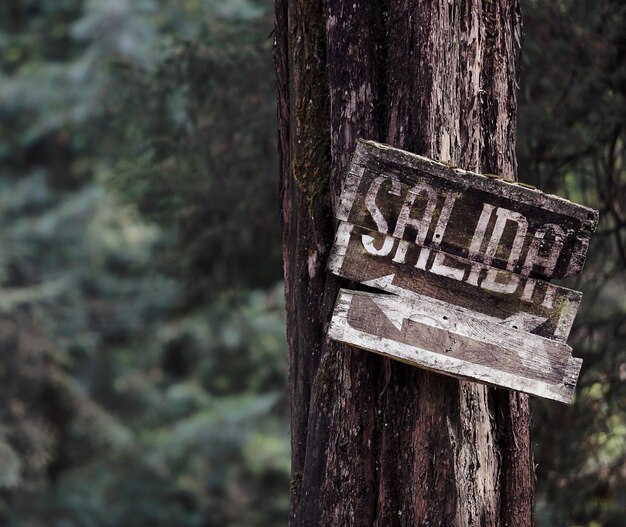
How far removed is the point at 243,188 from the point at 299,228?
3.78 m

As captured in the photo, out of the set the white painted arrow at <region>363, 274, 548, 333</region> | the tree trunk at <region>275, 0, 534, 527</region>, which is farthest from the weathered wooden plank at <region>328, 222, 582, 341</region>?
the tree trunk at <region>275, 0, 534, 527</region>

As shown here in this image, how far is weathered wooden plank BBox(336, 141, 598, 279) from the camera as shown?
2.10 m

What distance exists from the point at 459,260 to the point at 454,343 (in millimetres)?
213

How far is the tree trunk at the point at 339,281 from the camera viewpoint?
2178 mm

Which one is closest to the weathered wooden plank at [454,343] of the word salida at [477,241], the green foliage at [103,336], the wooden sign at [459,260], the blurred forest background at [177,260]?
the wooden sign at [459,260]

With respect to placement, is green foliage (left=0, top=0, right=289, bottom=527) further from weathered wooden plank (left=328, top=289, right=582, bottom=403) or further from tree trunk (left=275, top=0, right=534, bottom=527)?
weathered wooden plank (left=328, top=289, right=582, bottom=403)

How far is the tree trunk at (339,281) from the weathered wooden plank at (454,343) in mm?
106

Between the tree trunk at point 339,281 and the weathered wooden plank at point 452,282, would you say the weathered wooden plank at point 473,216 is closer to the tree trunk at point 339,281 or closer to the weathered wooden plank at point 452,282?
the weathered wooden plank at point 452,282

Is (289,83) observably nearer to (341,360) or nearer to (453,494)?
(341,360)

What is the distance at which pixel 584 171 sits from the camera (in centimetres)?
496

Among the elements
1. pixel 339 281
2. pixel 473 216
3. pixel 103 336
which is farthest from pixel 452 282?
pixel 103 336

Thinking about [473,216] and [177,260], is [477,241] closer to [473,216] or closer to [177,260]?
[473,216]

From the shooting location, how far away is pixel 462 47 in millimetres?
2285

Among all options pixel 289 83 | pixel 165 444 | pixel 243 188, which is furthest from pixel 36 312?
pixel 289 83
